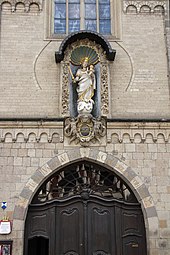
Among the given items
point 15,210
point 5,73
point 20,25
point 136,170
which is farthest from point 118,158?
point 20,25

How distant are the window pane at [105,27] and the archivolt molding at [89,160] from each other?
3906 millimetres

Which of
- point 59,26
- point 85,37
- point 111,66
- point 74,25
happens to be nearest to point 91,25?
point 74,25

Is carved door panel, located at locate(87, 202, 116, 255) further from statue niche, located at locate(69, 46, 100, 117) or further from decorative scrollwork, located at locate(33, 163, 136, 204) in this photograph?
statue niche, located at locate(69, 46, 100, 117)

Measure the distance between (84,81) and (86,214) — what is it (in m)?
3.53

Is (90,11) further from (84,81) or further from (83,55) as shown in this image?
(84,81)

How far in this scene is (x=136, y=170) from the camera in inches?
400

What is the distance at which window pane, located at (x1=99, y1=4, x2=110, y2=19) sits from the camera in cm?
1221

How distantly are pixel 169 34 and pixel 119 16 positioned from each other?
5.23 ft

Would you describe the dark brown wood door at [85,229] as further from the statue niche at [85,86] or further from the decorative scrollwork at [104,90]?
the decorative scrollwork at [104,90]

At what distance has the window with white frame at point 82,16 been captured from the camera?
12008mm

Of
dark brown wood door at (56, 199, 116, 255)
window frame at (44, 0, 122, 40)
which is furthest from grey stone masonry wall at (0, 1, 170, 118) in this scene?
dark brown wood door at (56, 199, 116, 255)

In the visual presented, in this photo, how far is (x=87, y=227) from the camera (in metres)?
9.91

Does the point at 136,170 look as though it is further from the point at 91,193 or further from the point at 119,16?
the point at 119,16

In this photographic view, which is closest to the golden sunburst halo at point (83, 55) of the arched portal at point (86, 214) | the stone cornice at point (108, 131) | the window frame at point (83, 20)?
the window frame at point (83, 20)
